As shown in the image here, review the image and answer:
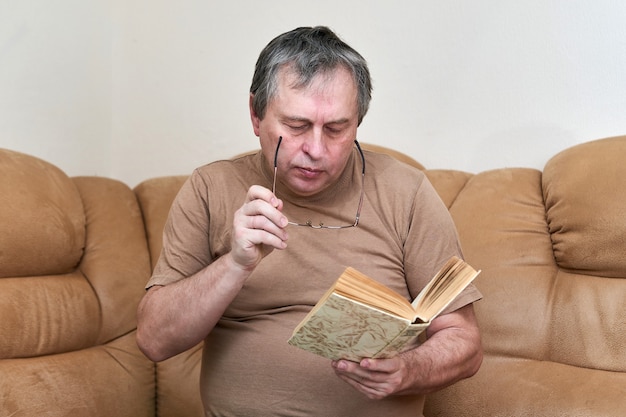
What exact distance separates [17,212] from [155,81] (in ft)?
3.09

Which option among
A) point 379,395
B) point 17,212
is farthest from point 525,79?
point 17,212

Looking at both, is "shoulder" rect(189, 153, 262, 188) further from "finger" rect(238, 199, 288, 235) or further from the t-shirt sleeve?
"finger" rect(238, 199, 288, 235)

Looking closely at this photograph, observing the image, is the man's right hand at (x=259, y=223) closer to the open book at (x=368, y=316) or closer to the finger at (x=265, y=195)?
the finger at (x=265, y=195)

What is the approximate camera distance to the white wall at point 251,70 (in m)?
2.18

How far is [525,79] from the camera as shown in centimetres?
223

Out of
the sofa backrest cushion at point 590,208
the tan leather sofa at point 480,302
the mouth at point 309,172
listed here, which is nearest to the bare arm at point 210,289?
the mouth at point 309,172

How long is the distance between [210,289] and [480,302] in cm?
77

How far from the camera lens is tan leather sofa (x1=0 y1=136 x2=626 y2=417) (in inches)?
73.2

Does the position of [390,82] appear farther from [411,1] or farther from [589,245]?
[589,245]

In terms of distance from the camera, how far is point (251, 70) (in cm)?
266

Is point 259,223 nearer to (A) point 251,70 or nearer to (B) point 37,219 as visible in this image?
(B) point 37,219

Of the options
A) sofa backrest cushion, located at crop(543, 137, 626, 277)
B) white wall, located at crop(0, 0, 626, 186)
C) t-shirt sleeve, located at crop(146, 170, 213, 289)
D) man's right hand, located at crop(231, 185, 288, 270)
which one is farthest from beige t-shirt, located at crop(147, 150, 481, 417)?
white wall, located at crop(0, 0, 626, 186)

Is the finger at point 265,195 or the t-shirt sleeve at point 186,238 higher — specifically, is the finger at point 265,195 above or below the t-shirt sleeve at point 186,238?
above

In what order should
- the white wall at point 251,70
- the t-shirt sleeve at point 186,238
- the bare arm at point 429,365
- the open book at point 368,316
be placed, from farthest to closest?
the white wall at point 251,70
the t-shirt sleeve at point 186,238
the bare arm at point 429,365
the open book at point 368,316
